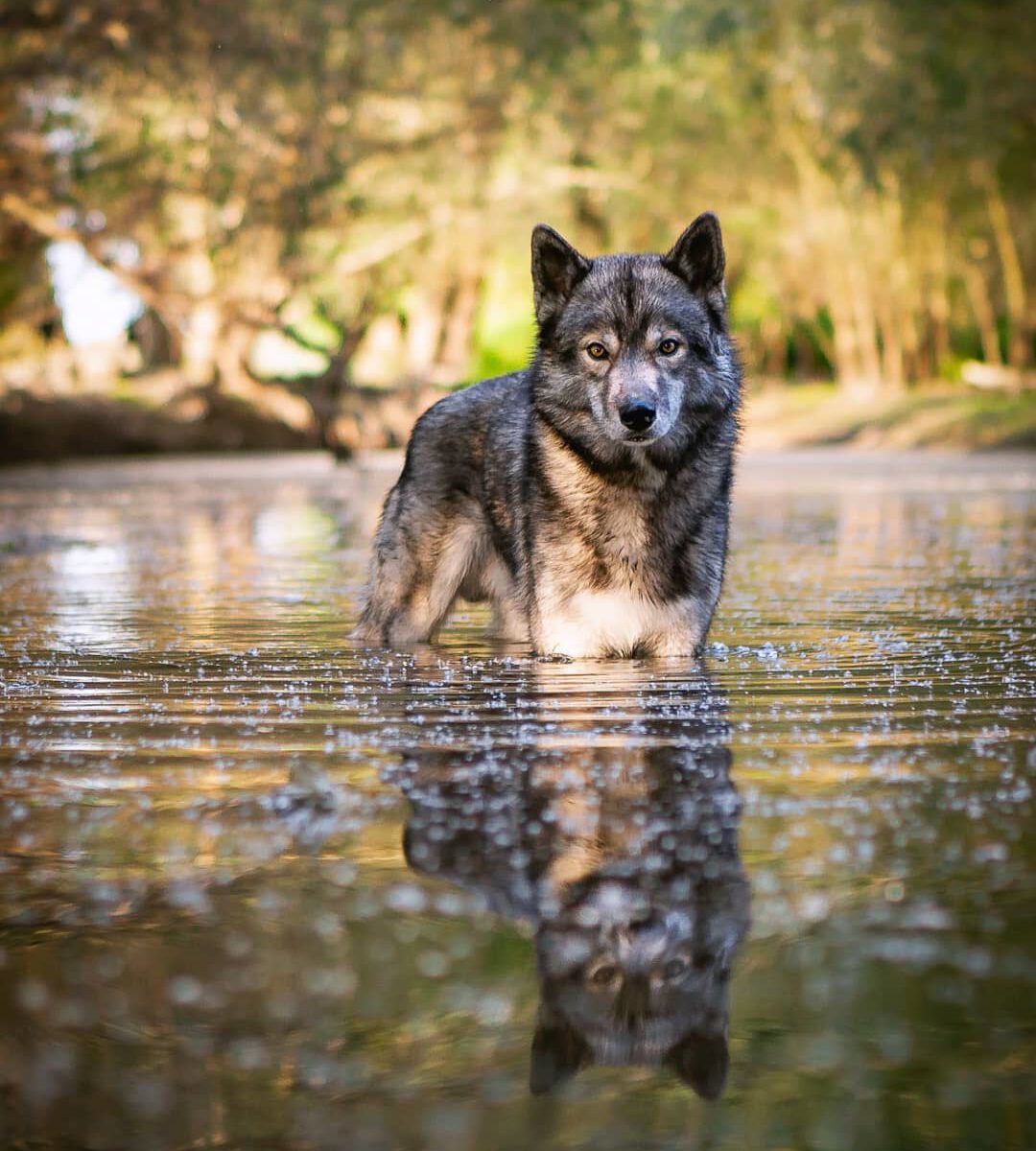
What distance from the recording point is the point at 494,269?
66812 millimetres

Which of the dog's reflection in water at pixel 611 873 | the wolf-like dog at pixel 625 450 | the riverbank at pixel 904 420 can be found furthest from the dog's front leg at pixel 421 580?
the riverbank at pixel 904 420

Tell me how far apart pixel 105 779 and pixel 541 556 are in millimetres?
2856

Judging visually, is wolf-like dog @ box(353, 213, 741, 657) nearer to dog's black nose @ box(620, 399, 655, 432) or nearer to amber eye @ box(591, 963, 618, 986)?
dog's black nose @ box(620, 399, 655, 432)

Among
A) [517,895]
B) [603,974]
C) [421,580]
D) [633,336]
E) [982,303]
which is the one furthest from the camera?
[982,303]

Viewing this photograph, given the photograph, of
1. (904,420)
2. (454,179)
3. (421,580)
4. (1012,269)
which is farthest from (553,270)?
(1012,269)

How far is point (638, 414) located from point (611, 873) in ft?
10.7

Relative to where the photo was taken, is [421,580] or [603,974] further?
[421,580]

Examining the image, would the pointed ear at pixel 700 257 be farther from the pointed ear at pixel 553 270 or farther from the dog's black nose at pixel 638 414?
the dog's black nose at pixel 638 414

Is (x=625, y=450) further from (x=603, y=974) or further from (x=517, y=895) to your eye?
(x=603, y=974)

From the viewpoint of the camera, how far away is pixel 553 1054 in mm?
2561

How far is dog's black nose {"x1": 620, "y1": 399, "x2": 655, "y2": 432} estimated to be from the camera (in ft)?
21.7

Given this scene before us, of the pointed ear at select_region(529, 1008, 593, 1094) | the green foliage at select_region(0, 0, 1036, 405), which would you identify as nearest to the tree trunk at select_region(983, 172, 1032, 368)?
the green foliage at select_region(0, 0, 1036, 405)

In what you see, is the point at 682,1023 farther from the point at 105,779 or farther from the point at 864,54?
the point at 864,54

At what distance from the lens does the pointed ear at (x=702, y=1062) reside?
2432 mm
